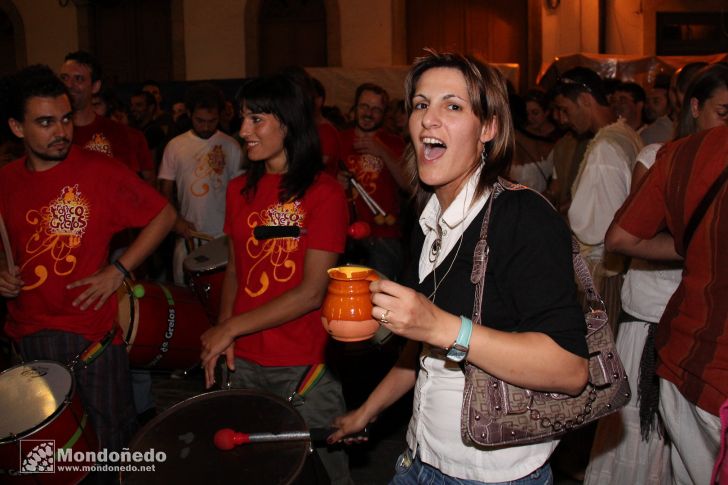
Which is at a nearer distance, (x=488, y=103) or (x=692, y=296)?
(x=488, y=103)

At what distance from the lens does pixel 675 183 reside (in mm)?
2375

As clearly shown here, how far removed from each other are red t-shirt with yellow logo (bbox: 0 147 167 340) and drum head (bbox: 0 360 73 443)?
26 cm

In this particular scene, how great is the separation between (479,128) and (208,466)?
121 centimetres

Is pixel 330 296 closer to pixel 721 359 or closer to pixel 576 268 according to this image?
pixel 576 268

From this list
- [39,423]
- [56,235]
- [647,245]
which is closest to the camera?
[647,245]

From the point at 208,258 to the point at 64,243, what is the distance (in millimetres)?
890

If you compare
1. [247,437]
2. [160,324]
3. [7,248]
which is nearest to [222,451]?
[247,437]

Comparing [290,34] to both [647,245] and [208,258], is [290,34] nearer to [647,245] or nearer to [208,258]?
[208,258]

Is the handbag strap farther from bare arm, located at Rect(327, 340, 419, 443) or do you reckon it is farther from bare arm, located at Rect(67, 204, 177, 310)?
bare arm, located at Rect(67, 204, 177, 310)

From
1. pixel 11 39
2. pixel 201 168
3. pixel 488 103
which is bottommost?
pixel 201 168

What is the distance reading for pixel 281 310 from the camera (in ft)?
9.60

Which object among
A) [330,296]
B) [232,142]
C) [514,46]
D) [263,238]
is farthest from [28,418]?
[514,46]

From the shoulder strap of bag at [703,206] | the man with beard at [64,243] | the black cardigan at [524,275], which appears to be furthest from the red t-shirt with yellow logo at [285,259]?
the shoulder strap of bag at [703,206]

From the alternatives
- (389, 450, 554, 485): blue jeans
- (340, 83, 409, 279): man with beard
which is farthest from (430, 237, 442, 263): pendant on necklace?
(340, 83, 409, 279): man with beard
